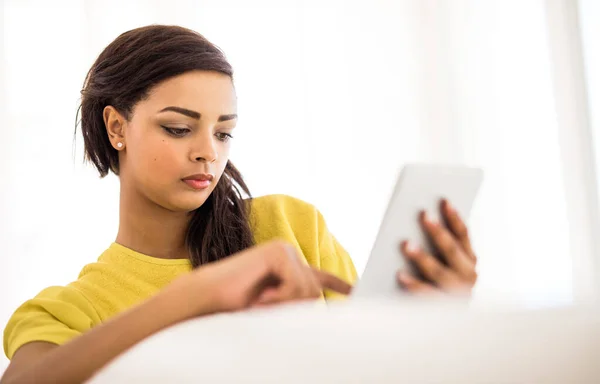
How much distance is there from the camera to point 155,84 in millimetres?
1302

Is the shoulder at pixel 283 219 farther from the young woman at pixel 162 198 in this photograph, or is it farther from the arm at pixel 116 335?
the arm at pixel 116 335

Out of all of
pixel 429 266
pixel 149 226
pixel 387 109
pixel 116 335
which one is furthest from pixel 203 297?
pixel 387 109

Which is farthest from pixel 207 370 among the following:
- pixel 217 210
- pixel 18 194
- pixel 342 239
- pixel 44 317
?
pixel 342 239

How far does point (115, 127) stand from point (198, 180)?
0.20 meters

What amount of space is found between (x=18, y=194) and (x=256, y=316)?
1683 mm

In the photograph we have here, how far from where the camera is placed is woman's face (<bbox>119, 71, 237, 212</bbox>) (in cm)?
128

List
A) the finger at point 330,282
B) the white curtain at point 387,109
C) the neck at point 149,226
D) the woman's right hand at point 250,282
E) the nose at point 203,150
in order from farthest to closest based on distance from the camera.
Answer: the white curtain at point 387,109, the neck at point 149,226, the nose at point 203,150, the finger at point 330,282, the woman's right hand at point 250,282

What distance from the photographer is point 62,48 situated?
220 centimetres

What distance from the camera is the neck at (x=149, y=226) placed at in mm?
1389

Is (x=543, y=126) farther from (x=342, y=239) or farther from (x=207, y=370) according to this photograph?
(x=207, y=370)

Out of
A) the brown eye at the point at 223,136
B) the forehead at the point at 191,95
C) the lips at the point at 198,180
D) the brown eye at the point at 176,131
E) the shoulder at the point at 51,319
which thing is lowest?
the shoulder at the point at 51,319

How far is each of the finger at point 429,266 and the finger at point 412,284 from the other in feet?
0.05

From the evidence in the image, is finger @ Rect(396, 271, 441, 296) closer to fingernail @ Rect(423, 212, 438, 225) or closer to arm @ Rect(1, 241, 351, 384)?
fingernail @ Rect(423, 212, 438, 225)

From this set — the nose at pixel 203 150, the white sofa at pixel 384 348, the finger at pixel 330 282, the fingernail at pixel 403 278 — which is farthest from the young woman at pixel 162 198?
the white sofa at pixel 384 348
